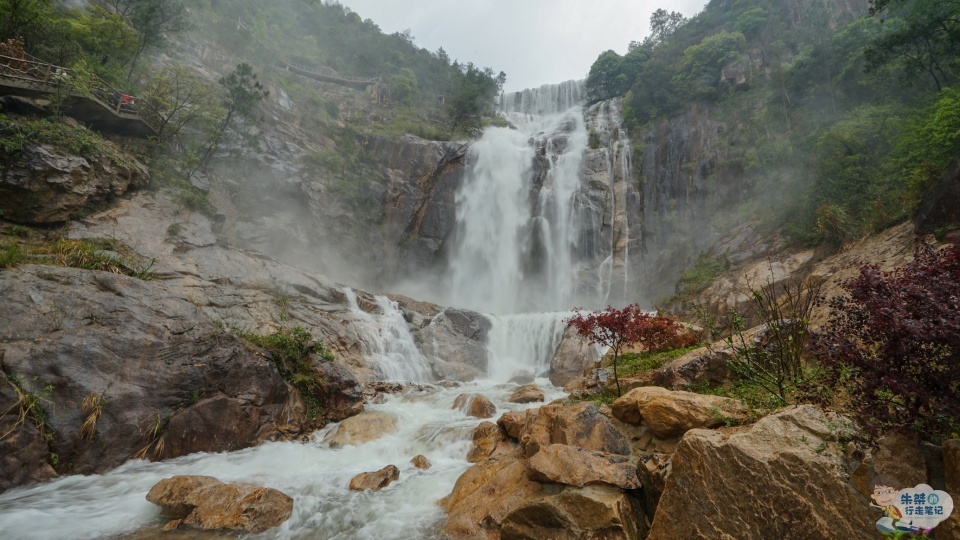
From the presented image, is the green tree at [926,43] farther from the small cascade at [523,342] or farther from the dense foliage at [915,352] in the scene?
the dense foliage at [915,352]

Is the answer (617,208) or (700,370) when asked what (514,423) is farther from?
(617,208)

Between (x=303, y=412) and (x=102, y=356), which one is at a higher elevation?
(x=102, y=356)

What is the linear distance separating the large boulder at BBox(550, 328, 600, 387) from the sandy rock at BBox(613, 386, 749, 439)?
942cm

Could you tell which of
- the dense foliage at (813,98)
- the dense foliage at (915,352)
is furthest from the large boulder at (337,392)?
the dense foliage at (813,98)

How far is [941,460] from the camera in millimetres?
2535

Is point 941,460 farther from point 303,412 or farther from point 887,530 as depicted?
point 303,412

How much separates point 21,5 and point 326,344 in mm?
15521

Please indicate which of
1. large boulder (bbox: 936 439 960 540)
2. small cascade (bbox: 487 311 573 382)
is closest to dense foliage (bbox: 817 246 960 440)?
large boulder (bbox: 936 439 960 540)

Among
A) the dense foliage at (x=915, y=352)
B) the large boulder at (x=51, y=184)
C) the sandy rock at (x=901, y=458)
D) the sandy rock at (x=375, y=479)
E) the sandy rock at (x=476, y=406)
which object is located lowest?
the sandy rock at (x=375, y=479)

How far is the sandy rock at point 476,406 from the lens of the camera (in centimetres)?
988

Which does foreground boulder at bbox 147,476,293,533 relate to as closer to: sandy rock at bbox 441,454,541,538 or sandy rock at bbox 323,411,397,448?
sandy rock at bbox 441,454,541,538

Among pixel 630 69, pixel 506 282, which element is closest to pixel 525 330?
pixel 506 282

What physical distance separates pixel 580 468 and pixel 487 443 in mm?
3253

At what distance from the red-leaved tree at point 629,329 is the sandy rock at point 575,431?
1665 millimetres
